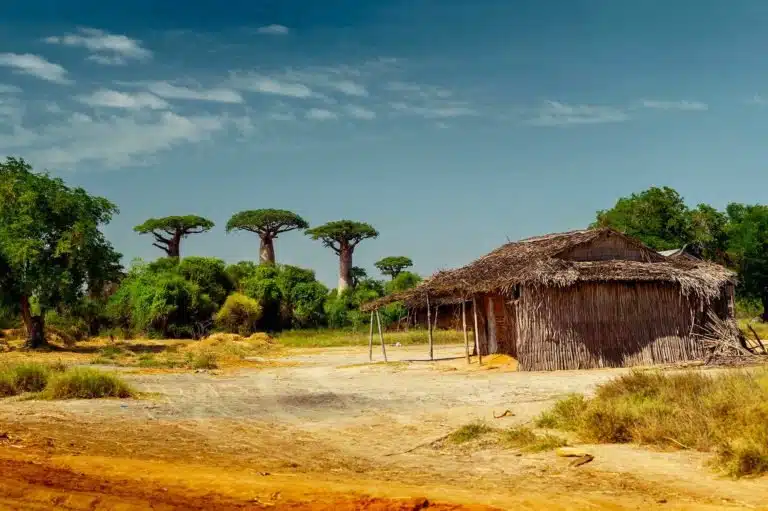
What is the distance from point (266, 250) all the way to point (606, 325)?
49.6m

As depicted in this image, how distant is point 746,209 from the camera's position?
47.5m

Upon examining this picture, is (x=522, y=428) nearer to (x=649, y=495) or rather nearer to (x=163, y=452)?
(x=649, y=495)

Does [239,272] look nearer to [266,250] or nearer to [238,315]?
[238,315]

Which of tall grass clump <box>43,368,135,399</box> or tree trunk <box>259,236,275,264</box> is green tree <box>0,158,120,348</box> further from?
tree trunk <box>259,236,275,264</box>

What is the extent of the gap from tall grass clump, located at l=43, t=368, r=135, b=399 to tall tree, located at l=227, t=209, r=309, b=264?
166 feet

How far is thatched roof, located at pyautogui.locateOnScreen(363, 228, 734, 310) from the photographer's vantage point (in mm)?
18984

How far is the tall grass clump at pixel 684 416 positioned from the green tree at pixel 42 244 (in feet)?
80.5

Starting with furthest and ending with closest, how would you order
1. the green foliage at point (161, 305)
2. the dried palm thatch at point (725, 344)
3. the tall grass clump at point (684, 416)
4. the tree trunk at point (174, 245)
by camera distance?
the tree trunk at point (174, 245)
the green foliage at point (161, 305)
the dried palm thatch at point (725, 344)
the tall grass clump at point (684, 416)

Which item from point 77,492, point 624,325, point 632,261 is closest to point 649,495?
point 77,492

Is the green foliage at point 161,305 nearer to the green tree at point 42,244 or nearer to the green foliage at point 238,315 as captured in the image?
the green foliage at point 238,315

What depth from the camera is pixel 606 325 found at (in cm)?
1945

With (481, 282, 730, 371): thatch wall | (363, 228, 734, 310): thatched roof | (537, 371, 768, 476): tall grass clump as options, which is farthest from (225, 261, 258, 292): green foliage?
(537, 371, 768, 476): tall grass clump

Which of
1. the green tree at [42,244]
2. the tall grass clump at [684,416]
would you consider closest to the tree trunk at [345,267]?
the green tree at [42,244]

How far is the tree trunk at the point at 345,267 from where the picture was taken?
216ft
